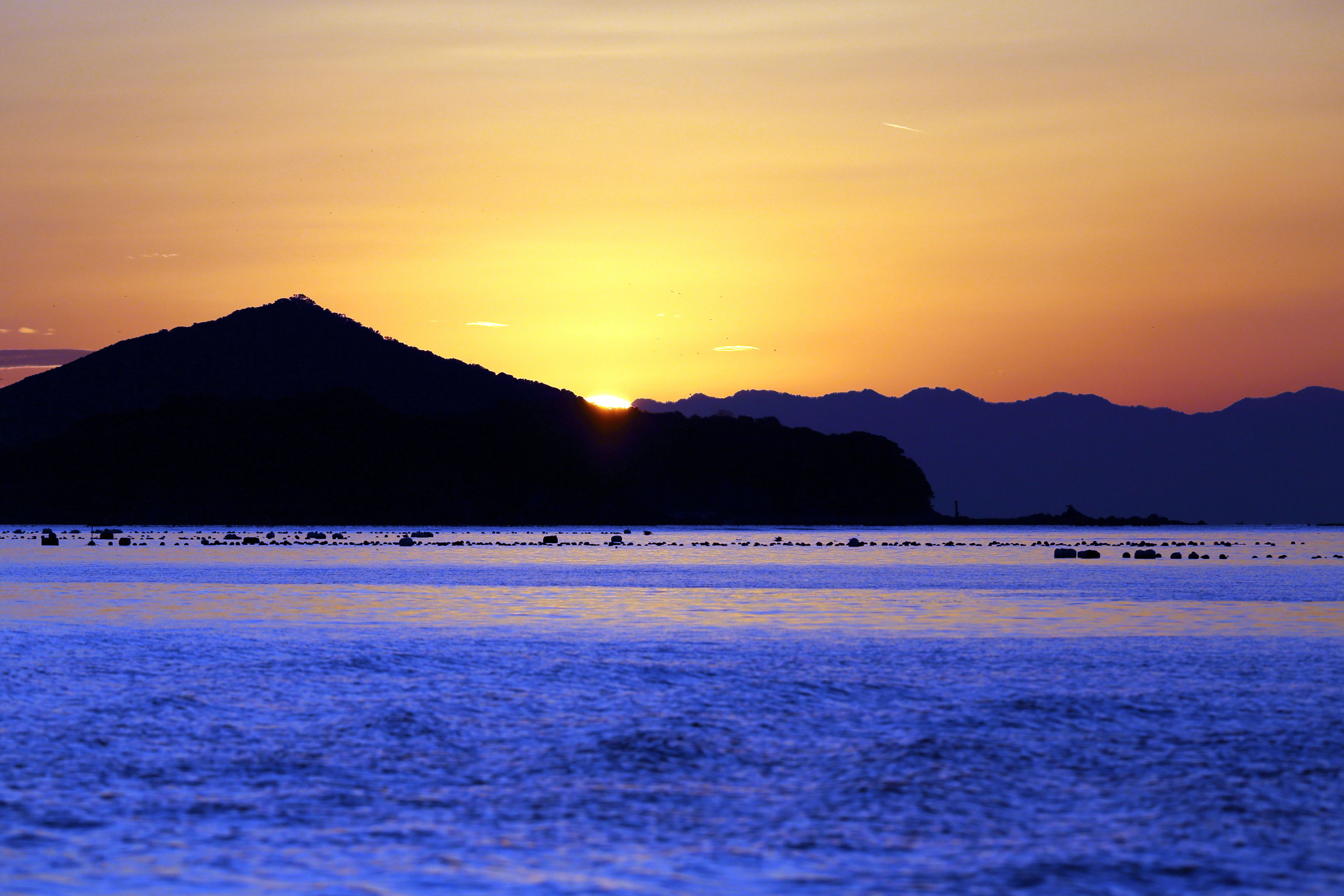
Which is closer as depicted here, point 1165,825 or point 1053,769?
point 1165,825

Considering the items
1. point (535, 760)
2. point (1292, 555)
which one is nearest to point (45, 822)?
point (535, 760)

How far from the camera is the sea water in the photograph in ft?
32.6

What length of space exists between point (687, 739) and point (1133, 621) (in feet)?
58.8

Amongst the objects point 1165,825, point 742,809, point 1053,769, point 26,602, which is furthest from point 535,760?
point 26,602

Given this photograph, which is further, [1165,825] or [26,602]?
[26,602]

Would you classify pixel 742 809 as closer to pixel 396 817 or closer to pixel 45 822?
pixel 396 817

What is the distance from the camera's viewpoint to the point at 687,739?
14828mm

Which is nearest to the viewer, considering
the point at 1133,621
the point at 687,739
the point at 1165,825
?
the point at 1165,825

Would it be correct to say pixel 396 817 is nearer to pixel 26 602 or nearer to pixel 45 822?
pixel 45 822

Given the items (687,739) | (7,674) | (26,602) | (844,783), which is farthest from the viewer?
(26,602)

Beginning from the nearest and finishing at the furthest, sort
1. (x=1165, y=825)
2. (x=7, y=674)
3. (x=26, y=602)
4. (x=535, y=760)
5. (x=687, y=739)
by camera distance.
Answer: (x=1165, y=825) → (x=535, y=760) → (x=687, y=739) → (x=7, y=674) → (x=26, y=602)

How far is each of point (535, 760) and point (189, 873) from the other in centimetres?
462

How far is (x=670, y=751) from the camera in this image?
14.2 meters

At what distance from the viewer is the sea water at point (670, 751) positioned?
391 inches
